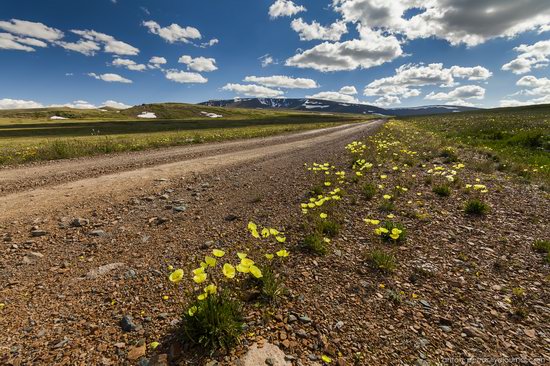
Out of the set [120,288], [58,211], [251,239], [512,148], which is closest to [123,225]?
[58,211]

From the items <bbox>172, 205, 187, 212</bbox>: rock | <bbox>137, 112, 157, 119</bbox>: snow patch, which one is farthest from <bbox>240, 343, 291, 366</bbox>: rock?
<bbox>137, 112, 157, 119</bbox>: snow patch

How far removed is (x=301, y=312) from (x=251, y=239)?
242cm

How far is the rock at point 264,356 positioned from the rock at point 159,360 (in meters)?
0.89

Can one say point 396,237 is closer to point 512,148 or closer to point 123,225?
point 123,225

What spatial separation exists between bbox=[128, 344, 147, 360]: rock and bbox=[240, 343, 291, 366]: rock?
4.06 feet

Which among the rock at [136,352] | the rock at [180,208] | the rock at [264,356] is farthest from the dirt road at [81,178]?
the rock at [264,356]

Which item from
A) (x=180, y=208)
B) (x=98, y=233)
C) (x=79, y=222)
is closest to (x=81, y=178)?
(x=79, y=222)

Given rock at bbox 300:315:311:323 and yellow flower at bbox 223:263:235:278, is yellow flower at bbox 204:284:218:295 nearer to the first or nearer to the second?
yellow flower at bbox 223:263:235:278

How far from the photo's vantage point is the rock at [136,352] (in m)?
3.36

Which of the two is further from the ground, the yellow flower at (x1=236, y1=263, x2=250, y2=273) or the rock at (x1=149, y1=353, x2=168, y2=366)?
the yellow flower at (x1=236, y1=263, x2=250, y2=273)

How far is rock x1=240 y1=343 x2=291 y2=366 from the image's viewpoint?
325 cm

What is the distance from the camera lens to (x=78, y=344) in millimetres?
3480

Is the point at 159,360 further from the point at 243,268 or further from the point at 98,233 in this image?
the point at 98,233

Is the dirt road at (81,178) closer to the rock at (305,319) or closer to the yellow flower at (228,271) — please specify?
the yellow flower at (228,271)
